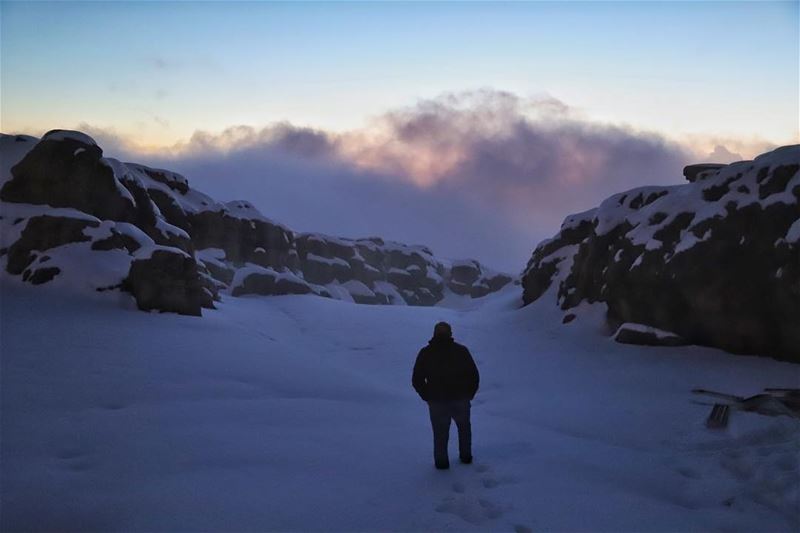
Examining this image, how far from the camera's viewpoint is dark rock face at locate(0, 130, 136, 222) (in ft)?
75.7

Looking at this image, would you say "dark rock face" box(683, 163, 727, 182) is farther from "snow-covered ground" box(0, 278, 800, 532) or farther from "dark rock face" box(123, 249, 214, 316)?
"dark rock face" box(123, 249, 214, 316)

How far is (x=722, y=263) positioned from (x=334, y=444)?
1626 centimetres

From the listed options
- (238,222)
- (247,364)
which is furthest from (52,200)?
(238,222)

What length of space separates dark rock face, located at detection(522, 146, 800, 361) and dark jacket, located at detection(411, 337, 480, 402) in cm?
1301

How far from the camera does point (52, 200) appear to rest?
910 inches

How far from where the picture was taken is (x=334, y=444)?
802 cm

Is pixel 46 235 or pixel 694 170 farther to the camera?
pixel 694 170

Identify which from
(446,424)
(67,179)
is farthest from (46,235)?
(446,424)

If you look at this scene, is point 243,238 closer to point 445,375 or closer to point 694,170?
point 694,170

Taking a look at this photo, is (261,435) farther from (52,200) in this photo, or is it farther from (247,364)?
(52,200)

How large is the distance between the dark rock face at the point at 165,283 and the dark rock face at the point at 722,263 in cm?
1864

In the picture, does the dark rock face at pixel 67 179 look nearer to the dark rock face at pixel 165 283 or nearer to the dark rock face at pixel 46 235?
the dark rock face at pixel 46 235

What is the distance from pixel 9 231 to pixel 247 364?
14.6 meters

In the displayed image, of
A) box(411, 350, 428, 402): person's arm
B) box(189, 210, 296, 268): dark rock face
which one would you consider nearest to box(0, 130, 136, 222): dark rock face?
box(411, 350, 428, 402): person's arm
